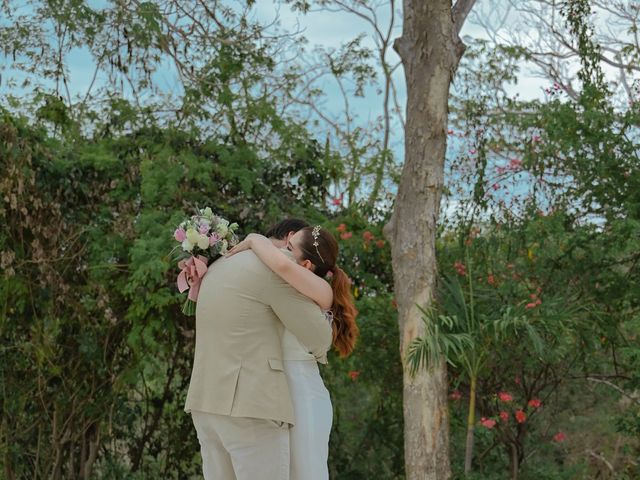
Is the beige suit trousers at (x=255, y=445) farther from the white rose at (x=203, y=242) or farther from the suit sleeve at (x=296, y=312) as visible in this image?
the white rose at (x=203, y=242)

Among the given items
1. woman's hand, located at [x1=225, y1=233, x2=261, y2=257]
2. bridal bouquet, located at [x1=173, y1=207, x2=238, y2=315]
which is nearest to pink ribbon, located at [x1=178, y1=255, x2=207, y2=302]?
bridal bouquet, located at [x1=173, y1=207, x2=238, y2=315]

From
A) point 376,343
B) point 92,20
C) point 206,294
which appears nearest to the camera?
point 206,294

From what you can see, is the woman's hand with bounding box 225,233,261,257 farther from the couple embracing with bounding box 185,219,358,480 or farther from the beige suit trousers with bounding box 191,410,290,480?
the beige suit trousers with bounding box 191,410,290,480

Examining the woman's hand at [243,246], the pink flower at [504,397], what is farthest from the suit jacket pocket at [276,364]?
the pink flower at [504,397]

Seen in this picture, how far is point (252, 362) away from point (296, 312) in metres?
0.24

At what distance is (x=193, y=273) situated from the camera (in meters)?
3.75

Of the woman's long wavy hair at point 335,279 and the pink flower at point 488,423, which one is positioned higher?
the woman's long wavy hair at point 335,279

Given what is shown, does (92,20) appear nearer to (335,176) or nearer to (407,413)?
(335,176)

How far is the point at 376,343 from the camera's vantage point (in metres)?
7.56

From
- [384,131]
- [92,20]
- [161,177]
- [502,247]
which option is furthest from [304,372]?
[384,131]

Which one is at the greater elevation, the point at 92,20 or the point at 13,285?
the point at 92,20

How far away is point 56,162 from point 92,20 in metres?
1.77

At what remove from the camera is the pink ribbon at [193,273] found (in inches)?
146

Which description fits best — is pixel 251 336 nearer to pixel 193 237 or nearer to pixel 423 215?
pixel 193 237
